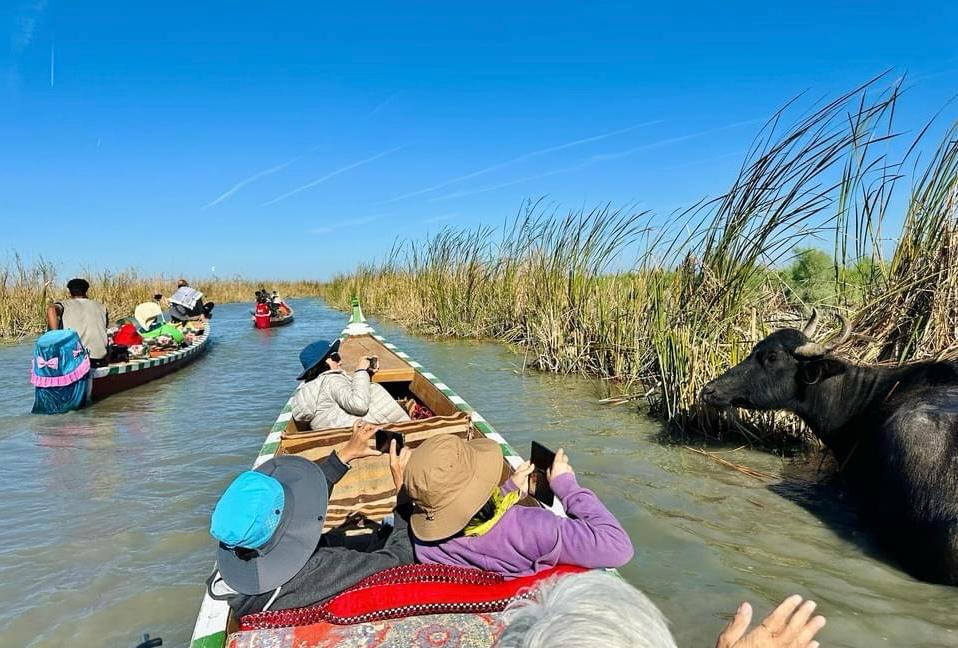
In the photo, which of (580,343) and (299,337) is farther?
(299,337)

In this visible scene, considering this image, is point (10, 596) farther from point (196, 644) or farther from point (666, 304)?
point (666, 304)

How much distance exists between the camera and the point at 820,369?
4816 mm

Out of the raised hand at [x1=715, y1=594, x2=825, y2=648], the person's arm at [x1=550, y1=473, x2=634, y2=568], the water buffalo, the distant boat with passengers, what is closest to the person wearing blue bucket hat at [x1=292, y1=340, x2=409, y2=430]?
the person's arm at [x1=550, y1=473, x2=634, y2=568]

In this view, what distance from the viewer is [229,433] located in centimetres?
777

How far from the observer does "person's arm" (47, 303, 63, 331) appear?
929cm

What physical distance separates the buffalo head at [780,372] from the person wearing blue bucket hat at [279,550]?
3791mm

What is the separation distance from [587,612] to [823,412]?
480 cm

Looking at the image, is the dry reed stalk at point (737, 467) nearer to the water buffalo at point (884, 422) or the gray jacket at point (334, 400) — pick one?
the water buffalo at point (884, 422)

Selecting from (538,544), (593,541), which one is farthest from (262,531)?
(593,541)

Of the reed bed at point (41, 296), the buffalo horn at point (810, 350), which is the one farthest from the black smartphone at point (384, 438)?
the reed bed at point (41, 296)

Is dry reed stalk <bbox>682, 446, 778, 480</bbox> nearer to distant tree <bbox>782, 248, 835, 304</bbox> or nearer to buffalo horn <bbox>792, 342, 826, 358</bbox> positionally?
buffalo horn <bbox>792, 342, 826, 358</bbox>

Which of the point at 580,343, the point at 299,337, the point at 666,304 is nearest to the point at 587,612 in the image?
the point at 666,304

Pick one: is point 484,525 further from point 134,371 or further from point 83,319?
point 134,371

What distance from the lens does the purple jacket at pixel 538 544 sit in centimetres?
233
